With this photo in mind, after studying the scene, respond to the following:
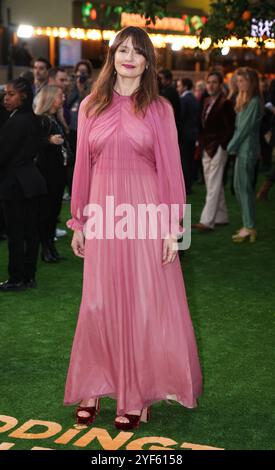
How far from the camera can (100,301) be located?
16.1ft

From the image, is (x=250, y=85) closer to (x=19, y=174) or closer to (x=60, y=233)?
(x=60, y=233)

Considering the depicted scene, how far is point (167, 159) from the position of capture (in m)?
4.78

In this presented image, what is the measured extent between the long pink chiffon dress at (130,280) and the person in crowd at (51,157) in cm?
427

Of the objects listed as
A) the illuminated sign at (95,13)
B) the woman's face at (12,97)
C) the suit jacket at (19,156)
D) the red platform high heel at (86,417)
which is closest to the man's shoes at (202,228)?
the suit jacket at (19,156)

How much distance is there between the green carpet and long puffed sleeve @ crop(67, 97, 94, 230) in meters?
1.21

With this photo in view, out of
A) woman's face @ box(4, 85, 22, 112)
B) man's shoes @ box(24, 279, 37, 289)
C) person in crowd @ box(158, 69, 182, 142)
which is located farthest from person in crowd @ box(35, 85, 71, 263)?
person in crowd @ box(158, 69, 182, 142)

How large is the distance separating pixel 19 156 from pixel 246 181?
152 inches

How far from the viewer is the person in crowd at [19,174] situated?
812cm

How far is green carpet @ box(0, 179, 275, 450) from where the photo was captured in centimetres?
500

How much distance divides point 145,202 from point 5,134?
11.5 ft

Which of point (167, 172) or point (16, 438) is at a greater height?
point (167, 172)

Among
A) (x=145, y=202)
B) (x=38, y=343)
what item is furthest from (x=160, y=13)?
(x=145, y=202)
